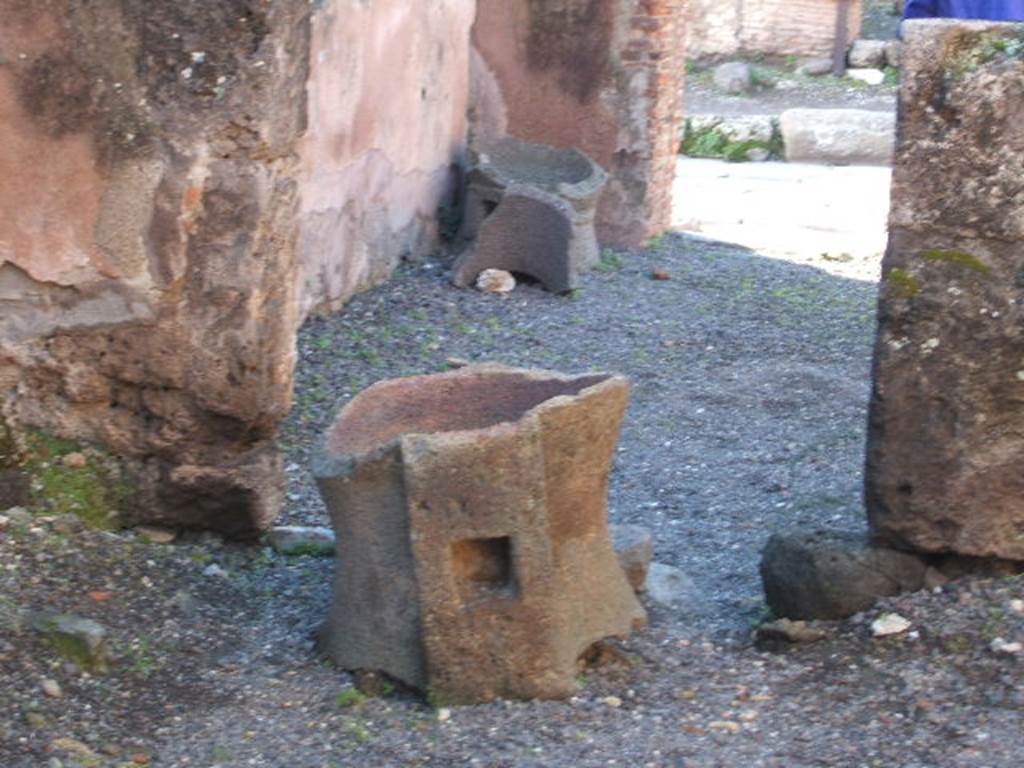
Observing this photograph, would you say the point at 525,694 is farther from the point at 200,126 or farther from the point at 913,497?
the point at 200,126

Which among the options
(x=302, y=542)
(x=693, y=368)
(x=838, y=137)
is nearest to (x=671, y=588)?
(x=302, y=542)

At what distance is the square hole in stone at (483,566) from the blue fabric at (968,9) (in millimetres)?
2968

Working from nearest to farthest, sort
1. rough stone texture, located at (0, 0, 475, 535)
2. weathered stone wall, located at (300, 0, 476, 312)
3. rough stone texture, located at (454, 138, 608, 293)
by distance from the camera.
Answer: rough stone texture, located at (0, 0, 475, 535) → weathered stone wall, located at (300, 0, 476, 312) → rough stone texture, located at (454, 138, 608, 293)

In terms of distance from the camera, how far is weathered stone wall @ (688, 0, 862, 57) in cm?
1681

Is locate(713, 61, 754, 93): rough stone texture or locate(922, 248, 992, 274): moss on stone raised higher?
locate(922, 248, 992, 274): moss on stone

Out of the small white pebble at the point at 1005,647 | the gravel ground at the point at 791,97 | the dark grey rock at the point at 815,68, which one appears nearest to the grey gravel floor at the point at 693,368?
the small white pebble at the point at 1005,647

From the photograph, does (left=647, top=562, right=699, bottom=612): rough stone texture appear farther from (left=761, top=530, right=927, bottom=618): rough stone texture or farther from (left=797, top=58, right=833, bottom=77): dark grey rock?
(left=797, top=58, right=833, bottom=77): dark grey rock

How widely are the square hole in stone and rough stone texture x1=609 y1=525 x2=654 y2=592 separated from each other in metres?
0.45

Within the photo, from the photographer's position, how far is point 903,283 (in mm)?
3652

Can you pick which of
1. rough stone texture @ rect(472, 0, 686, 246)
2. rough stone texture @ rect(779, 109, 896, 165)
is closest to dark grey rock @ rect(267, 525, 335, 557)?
rough stone texture @ rect(472, 0, 686, 246)

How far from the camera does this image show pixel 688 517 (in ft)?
15.8

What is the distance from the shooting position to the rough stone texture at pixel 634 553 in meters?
3.94

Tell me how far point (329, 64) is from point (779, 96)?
10176mm

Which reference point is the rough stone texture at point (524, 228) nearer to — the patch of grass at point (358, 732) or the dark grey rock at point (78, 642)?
the dark grey rock at point (78, 642)
